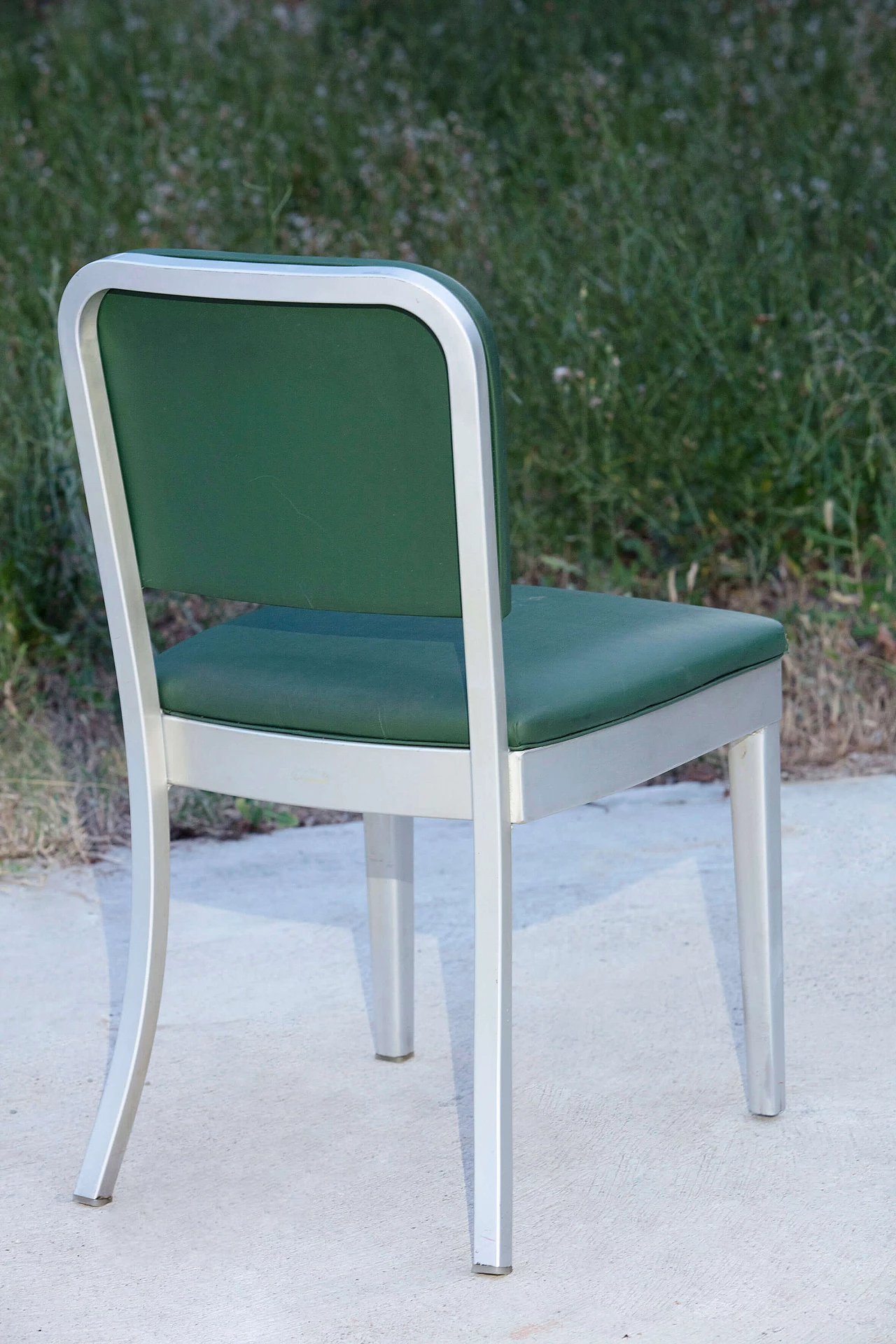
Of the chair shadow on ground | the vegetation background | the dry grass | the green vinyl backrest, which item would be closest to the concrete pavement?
the chair shadow on ground

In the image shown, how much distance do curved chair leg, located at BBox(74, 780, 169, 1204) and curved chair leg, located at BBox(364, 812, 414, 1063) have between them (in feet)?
1.11

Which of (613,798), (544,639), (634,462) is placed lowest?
(613,798)

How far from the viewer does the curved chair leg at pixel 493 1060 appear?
1615mm

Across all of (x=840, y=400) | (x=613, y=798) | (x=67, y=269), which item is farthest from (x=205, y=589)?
(x=67, y=269)

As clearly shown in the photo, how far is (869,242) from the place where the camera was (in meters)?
4.51

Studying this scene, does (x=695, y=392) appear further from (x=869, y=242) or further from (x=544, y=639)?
(x=544, y=639)

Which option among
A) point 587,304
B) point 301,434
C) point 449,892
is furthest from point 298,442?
point 587,304

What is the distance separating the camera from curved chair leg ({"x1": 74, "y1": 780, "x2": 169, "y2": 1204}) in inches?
71.9

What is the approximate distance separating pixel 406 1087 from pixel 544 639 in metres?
0.64

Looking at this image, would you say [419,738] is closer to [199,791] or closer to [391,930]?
[391,930]

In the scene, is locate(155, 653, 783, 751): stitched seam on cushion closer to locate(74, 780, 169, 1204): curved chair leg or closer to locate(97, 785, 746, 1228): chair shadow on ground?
locate(74, 780, 169, 1204): curved chair leg

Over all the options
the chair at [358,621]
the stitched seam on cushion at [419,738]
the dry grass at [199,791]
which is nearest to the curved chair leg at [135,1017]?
the chair at [358,621]

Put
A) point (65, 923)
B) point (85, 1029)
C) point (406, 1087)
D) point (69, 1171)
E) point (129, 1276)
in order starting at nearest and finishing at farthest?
point (129, 1276) → point (69, 1171) → point (406, 1087) → point (85, 1029) → point (65, 923)

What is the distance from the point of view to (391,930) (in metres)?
2.14
